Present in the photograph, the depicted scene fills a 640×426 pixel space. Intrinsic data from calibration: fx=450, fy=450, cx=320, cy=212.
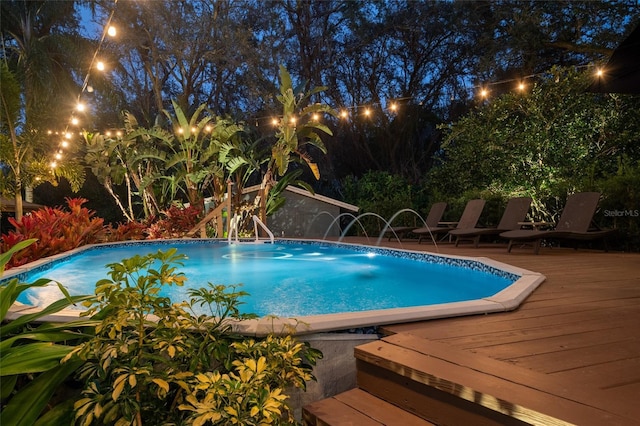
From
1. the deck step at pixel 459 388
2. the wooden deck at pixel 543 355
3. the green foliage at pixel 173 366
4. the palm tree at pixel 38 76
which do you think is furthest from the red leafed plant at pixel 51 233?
the wooden deck at pixel 543 355

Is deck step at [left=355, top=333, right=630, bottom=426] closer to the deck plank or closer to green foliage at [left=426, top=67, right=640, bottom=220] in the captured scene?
the deck plank

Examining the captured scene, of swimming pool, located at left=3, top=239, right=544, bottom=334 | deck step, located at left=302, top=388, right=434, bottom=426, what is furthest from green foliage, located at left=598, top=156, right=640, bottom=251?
deck step, located at left=302, top=388, right=434, bottom=426

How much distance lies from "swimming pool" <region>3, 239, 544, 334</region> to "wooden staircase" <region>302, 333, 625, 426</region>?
360 millimetres

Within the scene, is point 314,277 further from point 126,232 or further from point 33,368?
point 126,232

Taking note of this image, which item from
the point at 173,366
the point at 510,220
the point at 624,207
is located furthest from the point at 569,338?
the point at 510,220

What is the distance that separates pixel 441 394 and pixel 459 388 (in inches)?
5.6

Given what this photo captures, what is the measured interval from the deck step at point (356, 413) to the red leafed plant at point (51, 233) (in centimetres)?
489

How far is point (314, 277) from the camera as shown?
21.6 feet

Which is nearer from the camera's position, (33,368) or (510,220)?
(33,368)

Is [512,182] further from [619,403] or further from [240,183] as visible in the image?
[619,403]

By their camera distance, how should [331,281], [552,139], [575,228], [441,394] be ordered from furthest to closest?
1. [552,139]
2. [575,228]
3. [331,281]
4. [441,394]

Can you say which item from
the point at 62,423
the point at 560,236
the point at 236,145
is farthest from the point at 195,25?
the point at 62,423

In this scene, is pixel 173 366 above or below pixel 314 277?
above

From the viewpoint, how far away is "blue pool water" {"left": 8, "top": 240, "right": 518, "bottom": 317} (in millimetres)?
4863
